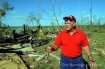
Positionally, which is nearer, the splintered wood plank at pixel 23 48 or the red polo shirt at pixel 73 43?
the red polo shirt at pixel 73 43

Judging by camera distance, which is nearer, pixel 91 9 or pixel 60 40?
pixel 60 40

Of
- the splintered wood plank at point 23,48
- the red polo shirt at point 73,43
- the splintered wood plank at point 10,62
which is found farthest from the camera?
the splintered wood plank at point 23,48

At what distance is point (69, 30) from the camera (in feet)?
13.3

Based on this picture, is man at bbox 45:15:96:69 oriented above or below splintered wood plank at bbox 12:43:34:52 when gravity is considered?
above

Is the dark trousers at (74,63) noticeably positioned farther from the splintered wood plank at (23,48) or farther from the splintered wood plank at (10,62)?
the splintered wood plank at (23,48)

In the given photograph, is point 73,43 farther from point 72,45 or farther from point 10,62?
point 10,62

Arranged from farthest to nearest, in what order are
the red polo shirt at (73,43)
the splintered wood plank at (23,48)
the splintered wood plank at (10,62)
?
the splintered wood plank at (23,48) < the splintered wood plank at (10,62) < the red polo shirt at (73,43)

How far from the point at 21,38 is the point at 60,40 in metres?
9.28

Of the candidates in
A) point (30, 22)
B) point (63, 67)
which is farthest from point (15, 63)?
point (30, 22)

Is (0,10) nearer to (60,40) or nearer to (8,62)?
(8,62)

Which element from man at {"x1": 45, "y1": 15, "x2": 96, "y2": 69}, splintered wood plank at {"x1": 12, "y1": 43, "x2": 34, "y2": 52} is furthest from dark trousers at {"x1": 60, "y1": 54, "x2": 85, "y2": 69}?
splintered wood plank at {"x1": 12, "y1": 43, "x2": 34, "y2": 52}

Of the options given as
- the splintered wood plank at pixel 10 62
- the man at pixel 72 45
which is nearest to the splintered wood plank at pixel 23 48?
the splintered wood plank at pixel 10 62

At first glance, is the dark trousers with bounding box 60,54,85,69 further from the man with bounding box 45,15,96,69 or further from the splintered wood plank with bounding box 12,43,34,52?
the splintered wood plank with bounding box 12,43,34,52

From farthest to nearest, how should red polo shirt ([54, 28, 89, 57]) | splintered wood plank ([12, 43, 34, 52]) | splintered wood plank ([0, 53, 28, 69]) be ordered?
1. splintered wood plank ([12, 43, 34, 52])
2. splintered wood plank ([0, 53, 28, 69])
3. red polo shirt ([54, 28, 89, 57])
